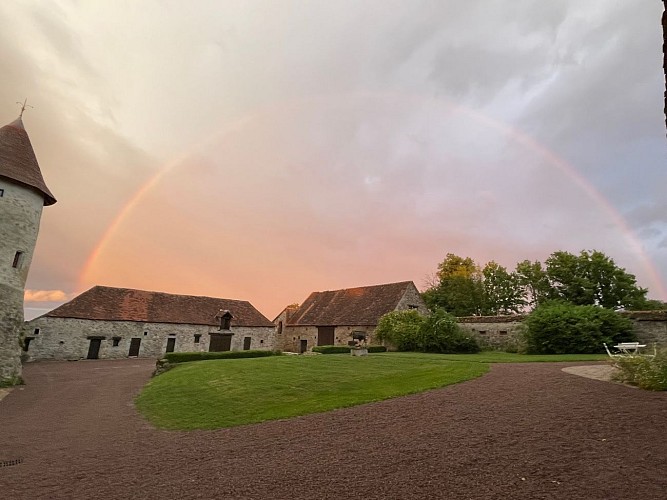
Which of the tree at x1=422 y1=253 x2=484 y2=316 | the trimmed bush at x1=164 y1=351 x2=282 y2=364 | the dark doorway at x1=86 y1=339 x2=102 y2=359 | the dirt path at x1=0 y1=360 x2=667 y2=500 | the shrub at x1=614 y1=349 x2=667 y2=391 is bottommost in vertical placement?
the dirt path at x1=0 y1=360 x2=667 y2=500

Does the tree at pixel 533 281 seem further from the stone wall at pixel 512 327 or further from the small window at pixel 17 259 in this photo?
the small window at pixel 17 259

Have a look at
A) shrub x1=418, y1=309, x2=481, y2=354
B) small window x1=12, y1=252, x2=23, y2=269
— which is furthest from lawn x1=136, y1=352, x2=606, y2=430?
shrub x1=418, y1=309, x2=481, y2=354

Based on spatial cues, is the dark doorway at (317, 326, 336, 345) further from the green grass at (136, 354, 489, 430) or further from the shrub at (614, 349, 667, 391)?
the shrub at (614, 349, 667, 391)

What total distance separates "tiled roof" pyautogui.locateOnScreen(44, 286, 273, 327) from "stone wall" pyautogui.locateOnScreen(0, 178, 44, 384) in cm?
1183

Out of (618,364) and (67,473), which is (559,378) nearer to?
(618,364)

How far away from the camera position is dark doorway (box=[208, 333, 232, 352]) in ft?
128

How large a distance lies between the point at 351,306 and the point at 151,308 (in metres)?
19.9

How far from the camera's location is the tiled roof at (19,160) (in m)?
20.8

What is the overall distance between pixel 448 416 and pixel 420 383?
3.98m

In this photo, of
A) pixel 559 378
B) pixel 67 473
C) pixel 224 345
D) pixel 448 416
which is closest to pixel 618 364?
pixel 559 378

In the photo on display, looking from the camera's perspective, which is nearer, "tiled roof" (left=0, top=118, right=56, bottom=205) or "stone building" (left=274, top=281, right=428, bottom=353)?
"tiled roof" (left=0, top=118, right=56, bottom=205)

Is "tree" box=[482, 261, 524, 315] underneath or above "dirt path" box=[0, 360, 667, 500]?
above

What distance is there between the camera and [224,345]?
39.5m

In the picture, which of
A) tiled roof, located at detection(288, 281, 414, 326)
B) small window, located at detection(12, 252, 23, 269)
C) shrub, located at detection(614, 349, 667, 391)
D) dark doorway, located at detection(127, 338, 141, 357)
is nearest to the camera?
shrub, located at detection(614, 349, 667, 391)
